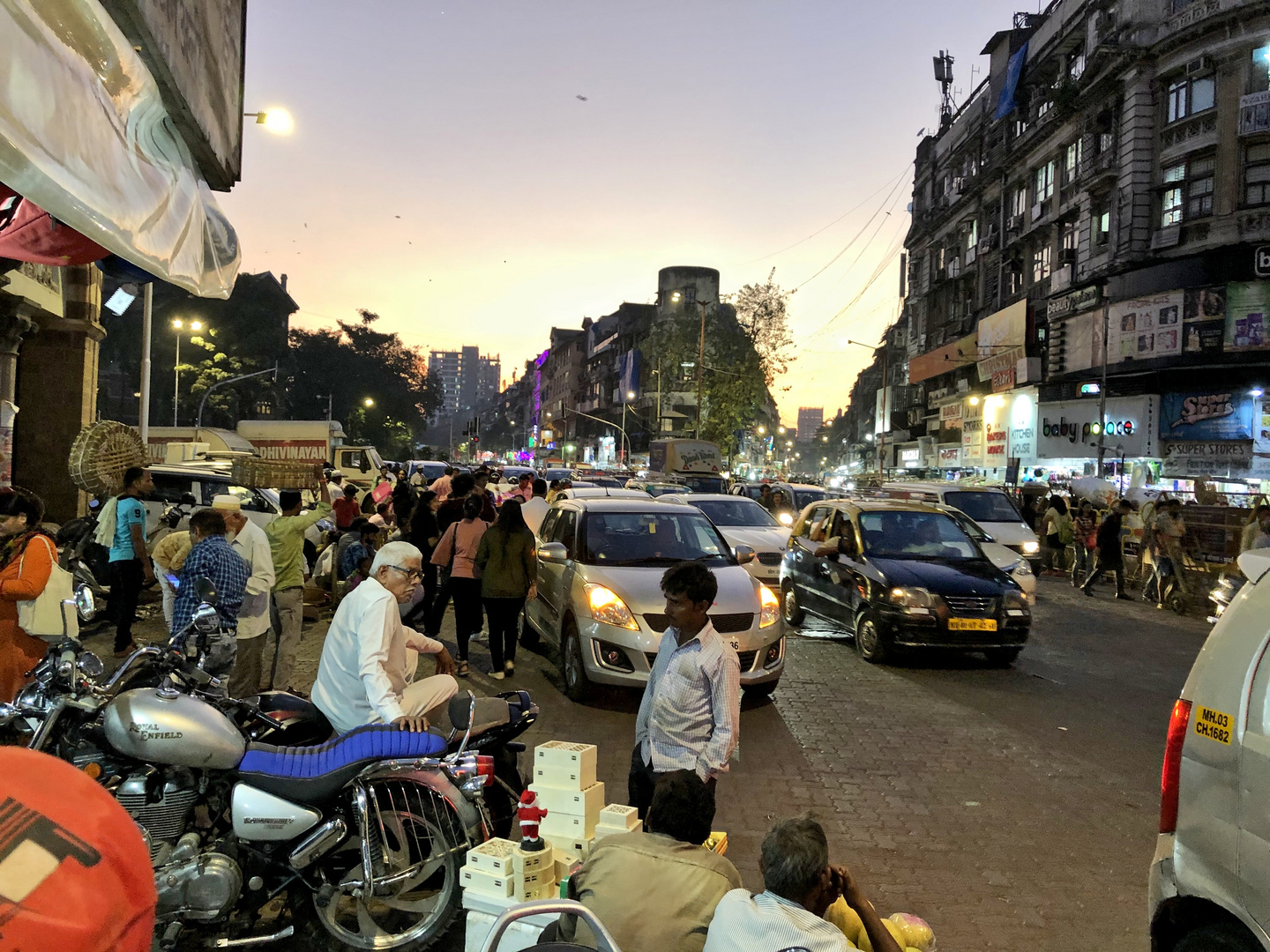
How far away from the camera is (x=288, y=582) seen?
7.96 metres

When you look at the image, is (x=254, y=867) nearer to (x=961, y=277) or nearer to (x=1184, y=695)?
(x=1184, y=695)

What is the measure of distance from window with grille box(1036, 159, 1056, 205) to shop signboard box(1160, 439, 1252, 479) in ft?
48.2

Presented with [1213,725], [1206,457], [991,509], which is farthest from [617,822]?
[1206,457]

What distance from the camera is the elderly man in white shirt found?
4430mm

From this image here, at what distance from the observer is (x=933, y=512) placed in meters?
12.1

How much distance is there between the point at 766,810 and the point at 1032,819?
165cm

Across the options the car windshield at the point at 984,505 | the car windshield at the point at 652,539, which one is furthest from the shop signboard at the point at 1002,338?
the car windshield at the point at 652,539

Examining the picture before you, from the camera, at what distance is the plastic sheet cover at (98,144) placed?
229 cm

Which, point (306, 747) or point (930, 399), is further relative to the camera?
point (930, 399)

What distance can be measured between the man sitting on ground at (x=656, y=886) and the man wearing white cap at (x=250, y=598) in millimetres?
4700

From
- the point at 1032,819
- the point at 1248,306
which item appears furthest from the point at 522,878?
the point at 1248,306

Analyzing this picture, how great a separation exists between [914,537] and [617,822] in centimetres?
902

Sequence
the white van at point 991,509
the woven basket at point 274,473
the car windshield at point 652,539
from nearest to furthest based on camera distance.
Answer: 1. the car windshield at point 652,539
2. the woven basket at point 274,473
3. the white van at point 991,509

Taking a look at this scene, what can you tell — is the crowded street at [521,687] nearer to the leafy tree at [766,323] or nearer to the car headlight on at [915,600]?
the car headlight on at [915,600]
